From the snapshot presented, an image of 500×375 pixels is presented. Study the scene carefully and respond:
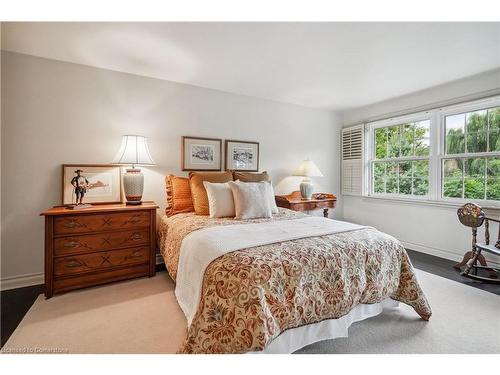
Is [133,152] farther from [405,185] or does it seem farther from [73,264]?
[405,185]

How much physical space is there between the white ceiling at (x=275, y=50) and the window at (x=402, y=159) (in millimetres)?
725

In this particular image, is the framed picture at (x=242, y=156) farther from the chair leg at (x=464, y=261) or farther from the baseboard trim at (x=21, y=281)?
the chair leg at (x=464, y=261)

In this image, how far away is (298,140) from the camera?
4.13 metres

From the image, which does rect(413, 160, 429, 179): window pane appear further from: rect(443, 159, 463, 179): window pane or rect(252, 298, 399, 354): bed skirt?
rect(252, 298, 399, 354): bed skirt

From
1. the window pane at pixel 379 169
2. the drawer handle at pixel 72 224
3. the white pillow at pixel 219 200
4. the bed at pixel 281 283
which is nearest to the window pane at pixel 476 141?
the window pane at pixel 379 169

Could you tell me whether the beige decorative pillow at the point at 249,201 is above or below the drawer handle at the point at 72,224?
above

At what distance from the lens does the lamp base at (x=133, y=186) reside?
2.59 m

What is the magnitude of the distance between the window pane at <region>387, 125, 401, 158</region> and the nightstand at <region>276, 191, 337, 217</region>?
3.96ft

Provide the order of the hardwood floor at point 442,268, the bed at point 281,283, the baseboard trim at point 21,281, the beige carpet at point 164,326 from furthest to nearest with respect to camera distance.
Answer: the hardwood floor at point 442,268
the baseboard trim at point 21,281
the beige carpet at point 164,326
the bed at point 281,283

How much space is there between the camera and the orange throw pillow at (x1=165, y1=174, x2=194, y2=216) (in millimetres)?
2750

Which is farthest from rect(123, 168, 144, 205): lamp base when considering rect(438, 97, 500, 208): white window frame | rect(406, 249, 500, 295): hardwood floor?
rect(438, 97, 500, 208): white window frame

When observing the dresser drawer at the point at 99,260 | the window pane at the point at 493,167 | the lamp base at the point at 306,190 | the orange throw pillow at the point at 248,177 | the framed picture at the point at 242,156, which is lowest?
the dresser drawer at the point at 99,260

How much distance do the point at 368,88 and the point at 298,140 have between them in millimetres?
1278
